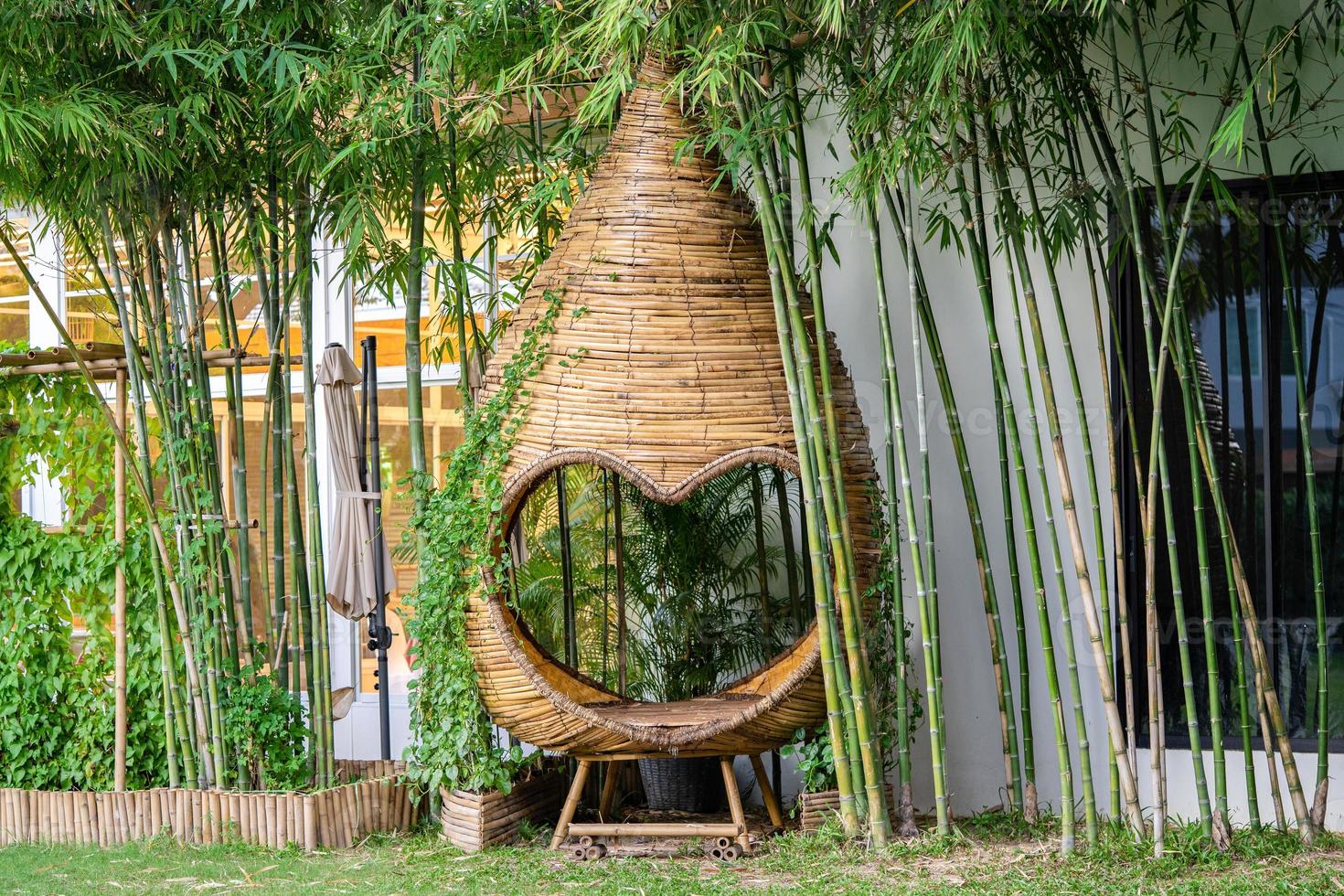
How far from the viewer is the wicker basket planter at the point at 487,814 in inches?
150

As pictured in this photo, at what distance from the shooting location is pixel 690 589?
4512 millimetres

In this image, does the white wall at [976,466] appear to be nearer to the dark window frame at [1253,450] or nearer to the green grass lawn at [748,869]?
the dark window frame at [1253,450]

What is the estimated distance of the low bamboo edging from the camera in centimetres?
393

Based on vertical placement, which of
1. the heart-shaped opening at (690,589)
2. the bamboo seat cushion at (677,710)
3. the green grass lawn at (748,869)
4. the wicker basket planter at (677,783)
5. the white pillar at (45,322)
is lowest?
the green grass lawn at (748,869)

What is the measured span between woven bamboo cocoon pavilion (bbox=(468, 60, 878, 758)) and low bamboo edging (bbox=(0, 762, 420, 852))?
670mm

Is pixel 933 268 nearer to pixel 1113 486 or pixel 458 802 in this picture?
pixel 1113 486

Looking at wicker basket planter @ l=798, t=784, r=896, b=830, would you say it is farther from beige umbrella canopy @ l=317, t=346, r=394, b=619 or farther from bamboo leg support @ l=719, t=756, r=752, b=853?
beige umbrella canopy @ l=317, t=346, r=394, b=619

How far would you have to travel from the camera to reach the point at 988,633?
425 centimetres

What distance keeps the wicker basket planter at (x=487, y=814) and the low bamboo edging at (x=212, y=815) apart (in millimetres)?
210

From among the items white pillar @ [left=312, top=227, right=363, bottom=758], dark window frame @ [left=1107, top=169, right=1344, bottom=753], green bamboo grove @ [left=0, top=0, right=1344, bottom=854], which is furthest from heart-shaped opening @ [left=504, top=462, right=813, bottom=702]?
white pillar @ [left=312, top=227, right=363, bottom=758]

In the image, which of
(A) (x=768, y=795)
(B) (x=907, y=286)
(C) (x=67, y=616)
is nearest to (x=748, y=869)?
(A) (x=768, y=795)

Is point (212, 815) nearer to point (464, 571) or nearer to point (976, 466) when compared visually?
point (464, 571)

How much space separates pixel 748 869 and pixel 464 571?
1.21 meters

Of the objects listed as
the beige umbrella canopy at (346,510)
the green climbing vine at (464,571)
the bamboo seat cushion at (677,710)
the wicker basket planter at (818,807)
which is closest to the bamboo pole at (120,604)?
the beige umbrella canopy at (346,510)
